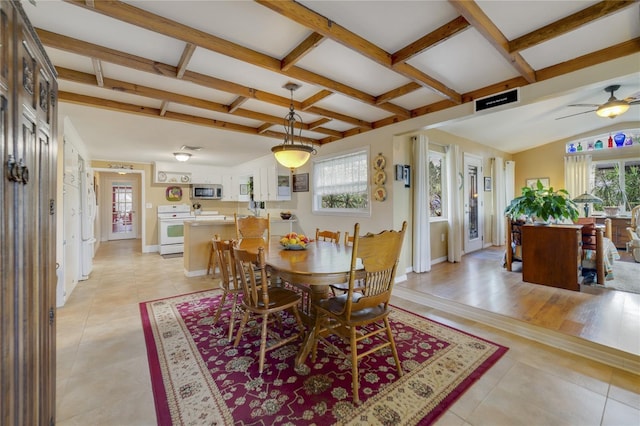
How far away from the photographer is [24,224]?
3.01 feet

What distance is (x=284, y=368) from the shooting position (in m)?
2.01

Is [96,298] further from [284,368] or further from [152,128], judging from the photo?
[284,368]

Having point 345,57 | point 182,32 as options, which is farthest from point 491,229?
point 182,32

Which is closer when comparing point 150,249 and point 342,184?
point 342,184

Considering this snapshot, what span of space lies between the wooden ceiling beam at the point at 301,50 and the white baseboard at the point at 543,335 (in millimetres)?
3014

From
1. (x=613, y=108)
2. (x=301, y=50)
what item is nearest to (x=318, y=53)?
(x=301, y=50)

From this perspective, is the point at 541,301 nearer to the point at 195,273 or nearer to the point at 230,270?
the point at 230,270

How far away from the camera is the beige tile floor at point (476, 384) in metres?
1.56

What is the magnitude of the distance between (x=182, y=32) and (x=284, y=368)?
8.34 ft

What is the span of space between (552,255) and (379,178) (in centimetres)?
255

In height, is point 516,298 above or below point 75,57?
below

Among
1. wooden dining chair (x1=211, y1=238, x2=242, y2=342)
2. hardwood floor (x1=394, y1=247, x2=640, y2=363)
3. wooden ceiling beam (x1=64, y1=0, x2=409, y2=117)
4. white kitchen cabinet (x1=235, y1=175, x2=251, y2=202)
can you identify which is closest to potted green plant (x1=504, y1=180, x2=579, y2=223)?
hardwood floor (x1=394, y1=247, x2=640, y2=363)

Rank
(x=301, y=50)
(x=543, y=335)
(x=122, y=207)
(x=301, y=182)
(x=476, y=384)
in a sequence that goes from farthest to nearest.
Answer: (x=122, y=207)
(x=301, y=182)
(x=543, y=335)
(x=301, y=50)
(x=476, y=384)

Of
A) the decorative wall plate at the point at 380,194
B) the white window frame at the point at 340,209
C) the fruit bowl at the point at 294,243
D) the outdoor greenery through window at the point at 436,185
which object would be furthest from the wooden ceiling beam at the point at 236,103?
the outdoor greenery through window at the point at 436,185
